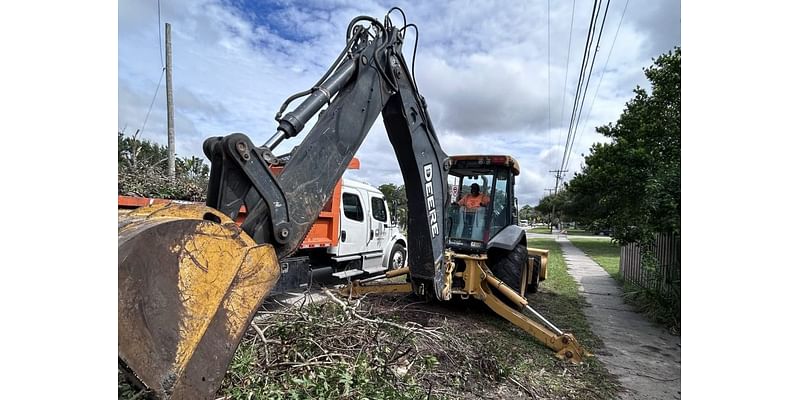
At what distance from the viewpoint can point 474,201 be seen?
22.5 feet

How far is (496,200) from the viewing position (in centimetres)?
671

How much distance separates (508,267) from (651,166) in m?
2.75

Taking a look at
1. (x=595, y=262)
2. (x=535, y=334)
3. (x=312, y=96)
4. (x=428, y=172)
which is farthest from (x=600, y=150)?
(x=312, y=96)

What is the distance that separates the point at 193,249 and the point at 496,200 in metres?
5.44

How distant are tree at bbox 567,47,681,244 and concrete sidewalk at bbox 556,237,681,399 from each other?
1391 mm

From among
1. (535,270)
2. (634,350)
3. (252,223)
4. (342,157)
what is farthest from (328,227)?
(252,223)

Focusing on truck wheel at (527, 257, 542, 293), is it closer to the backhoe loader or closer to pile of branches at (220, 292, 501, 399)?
pile of branches at (220, 292, 501, 399)

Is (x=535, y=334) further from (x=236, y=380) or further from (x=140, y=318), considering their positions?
(x=140, y=318)

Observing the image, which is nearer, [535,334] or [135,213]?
[135,213]

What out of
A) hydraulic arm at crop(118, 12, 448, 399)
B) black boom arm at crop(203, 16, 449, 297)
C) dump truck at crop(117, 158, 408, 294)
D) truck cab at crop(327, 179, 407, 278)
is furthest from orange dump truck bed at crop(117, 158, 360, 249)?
hydraulic arm at crop(118, 12, 448, 399)

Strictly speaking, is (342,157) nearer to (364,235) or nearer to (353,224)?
(353,224)

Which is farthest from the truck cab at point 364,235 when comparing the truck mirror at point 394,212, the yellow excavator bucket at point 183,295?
the yellow excavator bucket at point 183,295

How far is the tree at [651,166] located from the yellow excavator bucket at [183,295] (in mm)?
5734

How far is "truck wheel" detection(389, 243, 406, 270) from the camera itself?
10.7 meters
